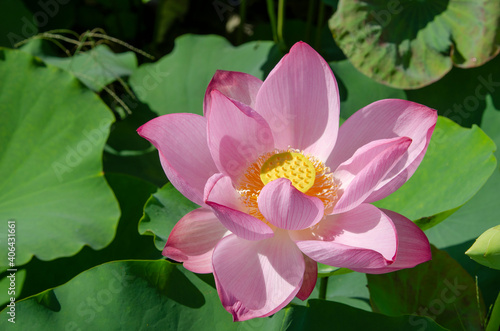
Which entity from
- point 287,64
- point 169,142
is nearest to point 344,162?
point 287,64

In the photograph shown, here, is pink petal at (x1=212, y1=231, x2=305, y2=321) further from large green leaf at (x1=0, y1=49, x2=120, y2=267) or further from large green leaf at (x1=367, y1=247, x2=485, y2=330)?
large green leaf at (x1=0, y1=49, x2=120, y2=267)

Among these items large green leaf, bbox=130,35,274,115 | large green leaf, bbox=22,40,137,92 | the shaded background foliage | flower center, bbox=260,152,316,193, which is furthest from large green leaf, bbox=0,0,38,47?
flower center, bbox=260,152,316,193

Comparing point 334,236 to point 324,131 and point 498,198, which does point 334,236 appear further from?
point 498,198

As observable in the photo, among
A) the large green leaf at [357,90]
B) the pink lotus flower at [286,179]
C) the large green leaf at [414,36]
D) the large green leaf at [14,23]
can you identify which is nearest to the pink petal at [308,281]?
the pink lotus flower at [286,179]

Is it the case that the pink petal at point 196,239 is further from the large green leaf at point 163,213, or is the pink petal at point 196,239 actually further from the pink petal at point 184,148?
the large green leaf at point 163,213

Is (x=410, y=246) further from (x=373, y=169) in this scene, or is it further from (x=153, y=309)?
(x=153, y=309)

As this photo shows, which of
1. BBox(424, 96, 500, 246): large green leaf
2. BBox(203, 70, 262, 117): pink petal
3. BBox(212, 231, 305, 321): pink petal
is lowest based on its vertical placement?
BBox(424, 96, 500, 246): large green leaf
